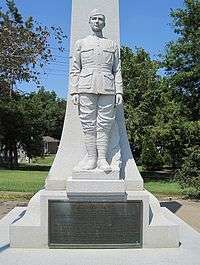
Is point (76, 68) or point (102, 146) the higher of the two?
point (76, 68)

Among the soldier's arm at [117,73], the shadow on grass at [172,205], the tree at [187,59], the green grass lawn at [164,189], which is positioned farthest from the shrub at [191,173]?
the soldier's arm at [117,73]

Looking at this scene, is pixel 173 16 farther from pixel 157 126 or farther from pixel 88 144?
pixel 88 144

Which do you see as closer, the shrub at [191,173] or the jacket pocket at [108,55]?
the jacket pocket at [108,55]

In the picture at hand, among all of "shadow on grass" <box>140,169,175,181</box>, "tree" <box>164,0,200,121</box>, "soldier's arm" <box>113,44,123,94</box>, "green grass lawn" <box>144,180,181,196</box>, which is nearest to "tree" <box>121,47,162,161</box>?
"shadow on grass" <box>140,169,175,181</box>

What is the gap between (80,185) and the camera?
24.1ft

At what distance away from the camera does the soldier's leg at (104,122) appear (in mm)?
7586

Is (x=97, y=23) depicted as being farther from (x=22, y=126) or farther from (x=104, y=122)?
(x=22, y=126)

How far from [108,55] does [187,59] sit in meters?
12.4

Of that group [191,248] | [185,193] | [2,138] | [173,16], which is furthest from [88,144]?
[2,138]

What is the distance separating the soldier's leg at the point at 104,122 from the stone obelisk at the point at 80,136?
294 mm

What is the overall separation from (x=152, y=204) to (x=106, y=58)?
2.37 meters

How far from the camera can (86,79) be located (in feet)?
24.8

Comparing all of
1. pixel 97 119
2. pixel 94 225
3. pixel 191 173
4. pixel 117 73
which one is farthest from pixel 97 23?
pixel 191 173

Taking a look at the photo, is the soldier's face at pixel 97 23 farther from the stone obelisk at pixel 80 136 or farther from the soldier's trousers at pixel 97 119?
the soldier's trousers at pixel 97 119
